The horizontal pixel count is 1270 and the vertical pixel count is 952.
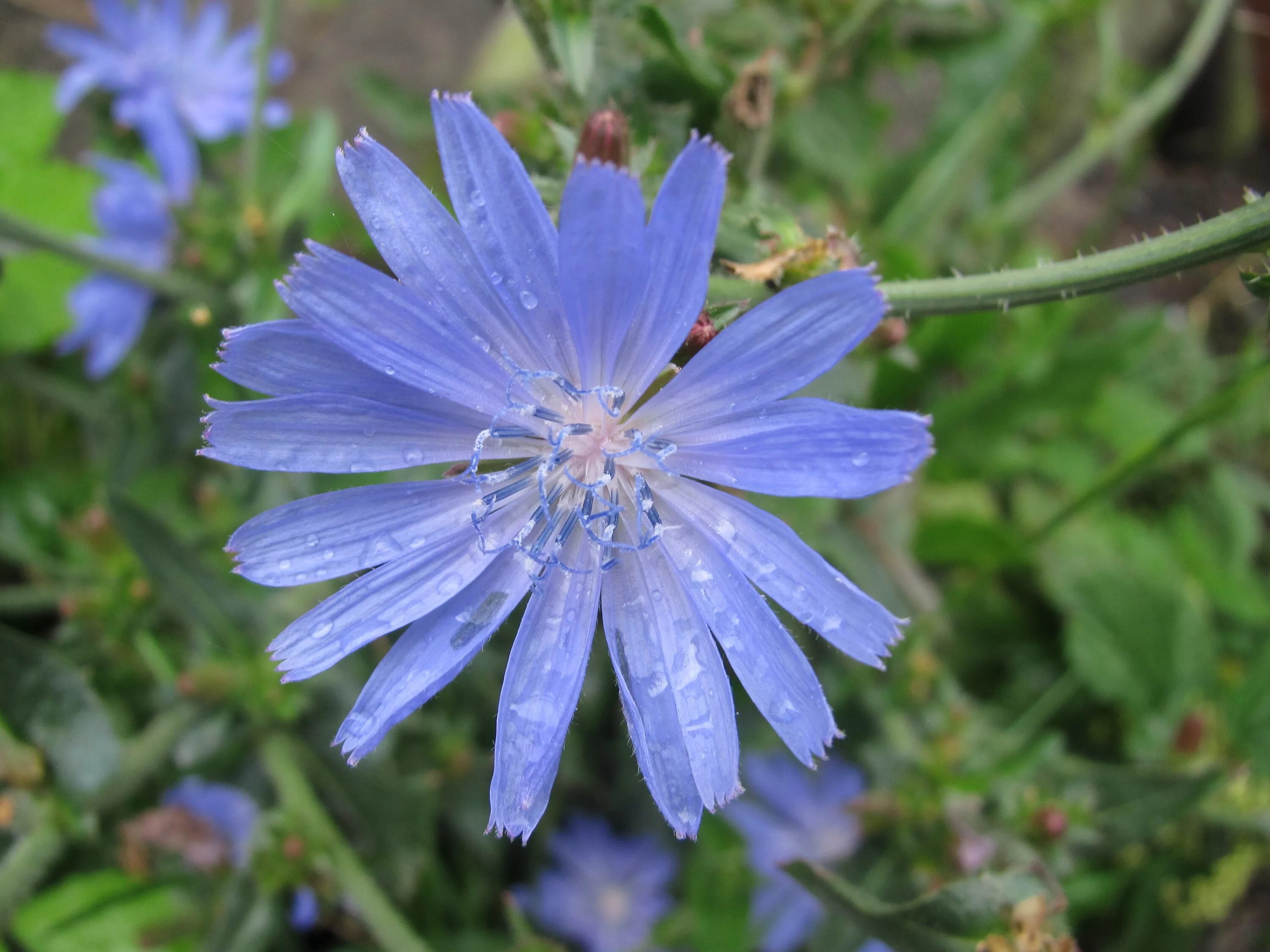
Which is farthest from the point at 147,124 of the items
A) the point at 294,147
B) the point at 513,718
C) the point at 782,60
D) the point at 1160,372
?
the point at 1160,372

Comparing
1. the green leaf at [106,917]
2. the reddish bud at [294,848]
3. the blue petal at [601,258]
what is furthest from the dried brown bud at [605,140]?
the green leaf at [106,917]

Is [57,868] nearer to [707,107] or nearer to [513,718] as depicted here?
[513,718]

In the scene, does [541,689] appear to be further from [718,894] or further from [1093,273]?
[718,894]

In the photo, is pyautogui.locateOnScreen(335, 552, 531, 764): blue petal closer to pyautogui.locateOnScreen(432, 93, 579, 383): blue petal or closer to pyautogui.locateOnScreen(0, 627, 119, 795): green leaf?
pyautogui.locateOnScreen(432, 93, 579, 383): blue petal

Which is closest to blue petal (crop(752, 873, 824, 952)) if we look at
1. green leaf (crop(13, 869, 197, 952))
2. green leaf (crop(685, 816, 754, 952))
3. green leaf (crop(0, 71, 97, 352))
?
green leaf (crop(685, 816, 754, 952))

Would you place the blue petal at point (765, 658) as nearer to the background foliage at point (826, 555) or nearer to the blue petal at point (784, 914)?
the background foliage at point (826, 555)

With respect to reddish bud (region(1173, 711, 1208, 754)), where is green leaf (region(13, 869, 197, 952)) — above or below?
above
